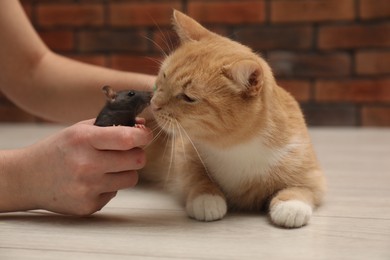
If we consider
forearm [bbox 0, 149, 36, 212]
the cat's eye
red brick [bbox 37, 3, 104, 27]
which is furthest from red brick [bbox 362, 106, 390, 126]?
forearm [bbox 0, 149, 36, 212]

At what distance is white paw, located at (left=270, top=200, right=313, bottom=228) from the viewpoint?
1.00 m

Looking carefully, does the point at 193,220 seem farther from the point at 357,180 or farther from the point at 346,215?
the point at 357,180

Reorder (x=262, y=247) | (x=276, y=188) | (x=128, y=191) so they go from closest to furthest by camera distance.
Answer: (x=262, y=247)
(x=276, y=188)
(x=128, y=191)

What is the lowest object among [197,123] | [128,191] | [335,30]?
[128,191]

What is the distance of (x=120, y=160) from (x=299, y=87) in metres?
1.77

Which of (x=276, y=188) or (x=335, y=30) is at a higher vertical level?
(x=335, y=30)

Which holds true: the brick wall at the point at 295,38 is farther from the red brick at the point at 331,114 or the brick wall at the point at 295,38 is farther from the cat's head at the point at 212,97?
the cat's head at the point at 212,97

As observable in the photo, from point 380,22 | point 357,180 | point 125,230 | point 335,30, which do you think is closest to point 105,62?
point 335,30

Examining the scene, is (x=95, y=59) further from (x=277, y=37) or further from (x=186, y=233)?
(x=186, y=233)

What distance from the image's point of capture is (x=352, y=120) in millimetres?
2570

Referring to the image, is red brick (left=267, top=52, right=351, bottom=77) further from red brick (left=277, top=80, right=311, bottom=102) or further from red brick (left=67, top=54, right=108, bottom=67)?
red brick (left=67, top=54, right=108, bottom=67)

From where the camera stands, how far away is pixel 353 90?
8.34 feet

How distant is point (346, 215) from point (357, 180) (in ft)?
1.18

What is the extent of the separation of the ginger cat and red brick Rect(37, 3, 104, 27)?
1618 mm
